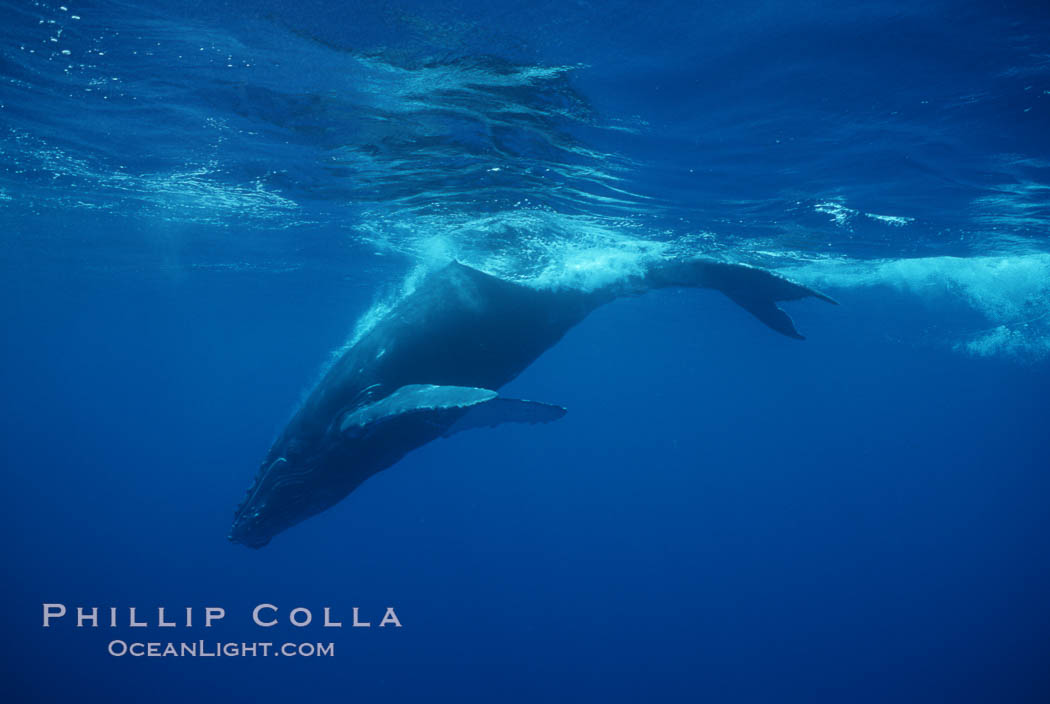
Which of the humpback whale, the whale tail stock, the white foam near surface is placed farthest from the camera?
the white foam near surface

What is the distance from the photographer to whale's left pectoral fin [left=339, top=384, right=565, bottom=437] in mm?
5250

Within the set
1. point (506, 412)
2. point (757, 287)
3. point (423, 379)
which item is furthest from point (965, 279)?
point (506, 412)

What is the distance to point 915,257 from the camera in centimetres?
2295

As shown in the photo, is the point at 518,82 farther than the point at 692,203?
No

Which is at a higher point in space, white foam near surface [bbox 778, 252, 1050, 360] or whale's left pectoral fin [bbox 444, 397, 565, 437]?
white foam near surface [bbox 778, 252, 1050, 360]

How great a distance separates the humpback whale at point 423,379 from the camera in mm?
5891

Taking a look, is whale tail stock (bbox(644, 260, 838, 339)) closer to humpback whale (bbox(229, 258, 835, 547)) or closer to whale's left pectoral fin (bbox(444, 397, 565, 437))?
humpback whale (bbox(229, 258, 835, 547))

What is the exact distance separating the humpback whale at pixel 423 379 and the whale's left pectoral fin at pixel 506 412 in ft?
0.05

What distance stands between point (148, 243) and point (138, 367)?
418 ft

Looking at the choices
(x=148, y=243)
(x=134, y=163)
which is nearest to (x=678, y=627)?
(x=148, y=243)

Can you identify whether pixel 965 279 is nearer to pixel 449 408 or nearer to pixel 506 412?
pixel 506 412

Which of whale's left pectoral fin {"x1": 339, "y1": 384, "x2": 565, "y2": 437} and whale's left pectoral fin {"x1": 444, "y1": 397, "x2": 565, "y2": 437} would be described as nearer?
whale's left pectoral fin {"x1": 339, "y1": 384, "x2": 565, "y2": 437}

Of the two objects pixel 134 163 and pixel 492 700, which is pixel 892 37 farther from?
pixel 492 700

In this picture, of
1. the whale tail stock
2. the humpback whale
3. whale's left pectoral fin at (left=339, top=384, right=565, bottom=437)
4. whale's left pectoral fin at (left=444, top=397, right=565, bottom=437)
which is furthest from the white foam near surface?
whale's left pectoral fin at (left=339, top=384, right=565, bottom=437)
